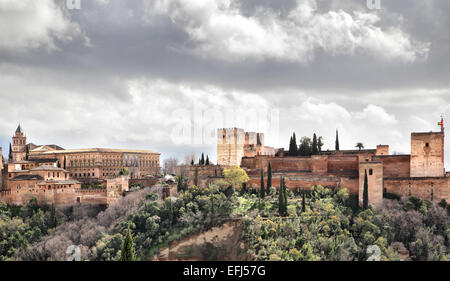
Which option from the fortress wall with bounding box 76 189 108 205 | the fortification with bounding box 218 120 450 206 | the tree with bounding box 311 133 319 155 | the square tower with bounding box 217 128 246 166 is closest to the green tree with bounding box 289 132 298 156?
the tree with bounding box 311 133 319 155

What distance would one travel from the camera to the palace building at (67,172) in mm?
23047

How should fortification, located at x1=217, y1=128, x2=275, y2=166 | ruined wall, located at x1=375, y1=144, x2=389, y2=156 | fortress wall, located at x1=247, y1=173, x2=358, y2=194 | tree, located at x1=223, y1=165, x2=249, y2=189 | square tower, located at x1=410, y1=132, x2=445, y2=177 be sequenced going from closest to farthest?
square tower, located at x1=410, y1=132, x2=445, y2=177
fortress wall, located at x1=247, y1=173, x2=358, y2=194
tree, located at x1=223, y1=165, x2=249, y2=189
ruined wall, located at x1=375, y1=144, x2=389, y2=156
fortification, located at x1=217, y1=128, x2=275, y2=166

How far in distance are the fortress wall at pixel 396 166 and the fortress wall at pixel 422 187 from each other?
0.77 meters

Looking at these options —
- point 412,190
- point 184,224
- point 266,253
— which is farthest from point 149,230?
point 412,190

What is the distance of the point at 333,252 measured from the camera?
16.6 meters

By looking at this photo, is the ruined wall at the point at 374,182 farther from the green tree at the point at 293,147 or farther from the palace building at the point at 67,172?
the palace building at the point at 67,172

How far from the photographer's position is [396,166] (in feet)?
69.3

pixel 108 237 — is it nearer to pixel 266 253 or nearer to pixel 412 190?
pixel 266 253

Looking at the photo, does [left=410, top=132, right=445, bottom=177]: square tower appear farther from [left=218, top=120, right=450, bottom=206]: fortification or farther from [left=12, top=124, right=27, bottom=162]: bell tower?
[left=12, top=124, right=27, bottom=162]: bell tower

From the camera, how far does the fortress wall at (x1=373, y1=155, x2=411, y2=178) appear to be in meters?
20.9

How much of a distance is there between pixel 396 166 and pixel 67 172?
19469 millimetres

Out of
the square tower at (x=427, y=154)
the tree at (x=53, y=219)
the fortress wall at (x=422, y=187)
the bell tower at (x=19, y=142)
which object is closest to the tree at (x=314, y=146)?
the fortress wall at (x=422, y=187)

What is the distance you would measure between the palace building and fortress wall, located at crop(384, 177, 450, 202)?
48.6ft

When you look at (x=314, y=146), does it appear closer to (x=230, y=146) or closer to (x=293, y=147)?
(x=293, y=147)
